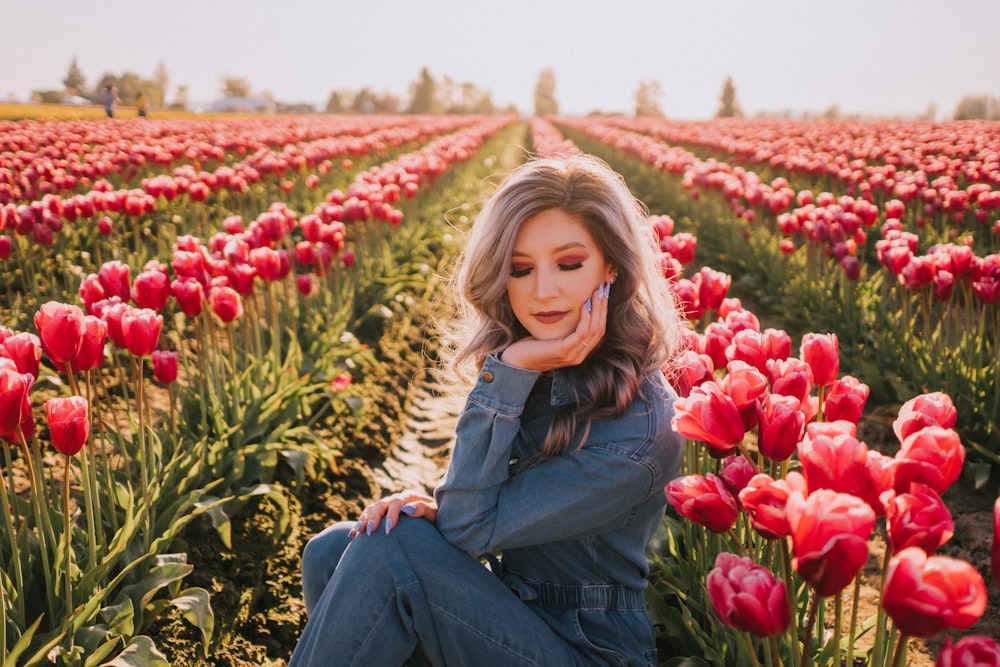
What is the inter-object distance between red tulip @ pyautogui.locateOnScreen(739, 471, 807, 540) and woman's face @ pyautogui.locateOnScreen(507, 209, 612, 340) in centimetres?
94

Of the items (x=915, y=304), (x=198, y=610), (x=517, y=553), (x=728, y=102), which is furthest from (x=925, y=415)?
(x=728, y=102)

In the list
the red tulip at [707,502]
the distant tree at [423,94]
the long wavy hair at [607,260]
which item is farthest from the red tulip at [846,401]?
the distant tree at [423,94]

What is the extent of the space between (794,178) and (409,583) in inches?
463

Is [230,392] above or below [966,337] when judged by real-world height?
below

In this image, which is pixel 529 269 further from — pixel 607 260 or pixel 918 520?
pixel 918 520

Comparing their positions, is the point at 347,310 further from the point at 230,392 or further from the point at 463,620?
the point at 463,620

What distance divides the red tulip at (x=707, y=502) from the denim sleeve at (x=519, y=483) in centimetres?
43

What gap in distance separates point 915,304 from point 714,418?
225 inches

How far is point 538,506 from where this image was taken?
193cm

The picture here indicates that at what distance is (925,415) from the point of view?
55.9 inches

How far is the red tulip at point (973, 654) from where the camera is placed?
39.7 inches

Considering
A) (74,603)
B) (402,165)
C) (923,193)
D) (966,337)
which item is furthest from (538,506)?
(402,165)

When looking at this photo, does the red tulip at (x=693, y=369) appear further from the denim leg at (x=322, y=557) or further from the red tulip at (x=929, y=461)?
the denim leg at (x=322, y=557)

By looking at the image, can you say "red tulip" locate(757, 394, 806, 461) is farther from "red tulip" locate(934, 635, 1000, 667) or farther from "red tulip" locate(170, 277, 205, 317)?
"red tulip" locate(170, 277, 205, 317)
